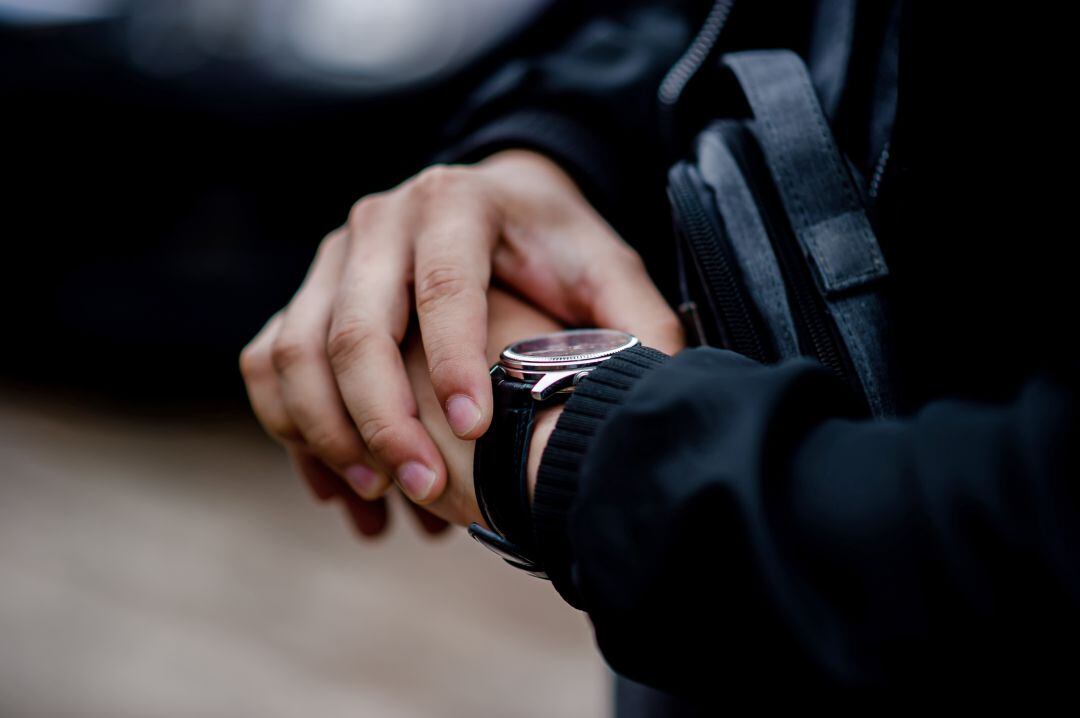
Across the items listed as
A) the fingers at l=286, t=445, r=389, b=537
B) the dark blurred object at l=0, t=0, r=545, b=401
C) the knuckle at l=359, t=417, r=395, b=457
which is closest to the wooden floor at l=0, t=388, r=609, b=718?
the dark blurred object at l=0, t=0, r=545, b=401

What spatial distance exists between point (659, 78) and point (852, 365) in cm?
70

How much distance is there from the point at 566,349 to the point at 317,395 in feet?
1.04

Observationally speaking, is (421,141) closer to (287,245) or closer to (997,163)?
(287,245)

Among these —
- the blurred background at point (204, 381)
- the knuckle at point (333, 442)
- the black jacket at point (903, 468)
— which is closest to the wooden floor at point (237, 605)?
the blurred background at point (204, 381)

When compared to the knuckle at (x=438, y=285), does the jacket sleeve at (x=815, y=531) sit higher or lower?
lower

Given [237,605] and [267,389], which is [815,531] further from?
[237,605]

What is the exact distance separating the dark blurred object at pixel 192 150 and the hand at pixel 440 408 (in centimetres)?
155

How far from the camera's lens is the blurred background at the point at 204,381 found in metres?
2.12

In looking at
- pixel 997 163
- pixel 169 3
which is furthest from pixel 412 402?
pixel 169 3

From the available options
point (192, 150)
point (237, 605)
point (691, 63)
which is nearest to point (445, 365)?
point (691, 63)

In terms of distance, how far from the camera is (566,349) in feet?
2.98

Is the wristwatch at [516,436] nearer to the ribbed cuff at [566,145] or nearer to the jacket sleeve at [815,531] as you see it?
the jacket sleeve at [815,531]

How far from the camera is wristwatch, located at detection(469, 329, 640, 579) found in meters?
0.79

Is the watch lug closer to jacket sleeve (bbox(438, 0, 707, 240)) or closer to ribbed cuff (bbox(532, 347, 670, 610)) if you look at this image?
ribbed cuff (bbox(532, 347, 670, 610))
